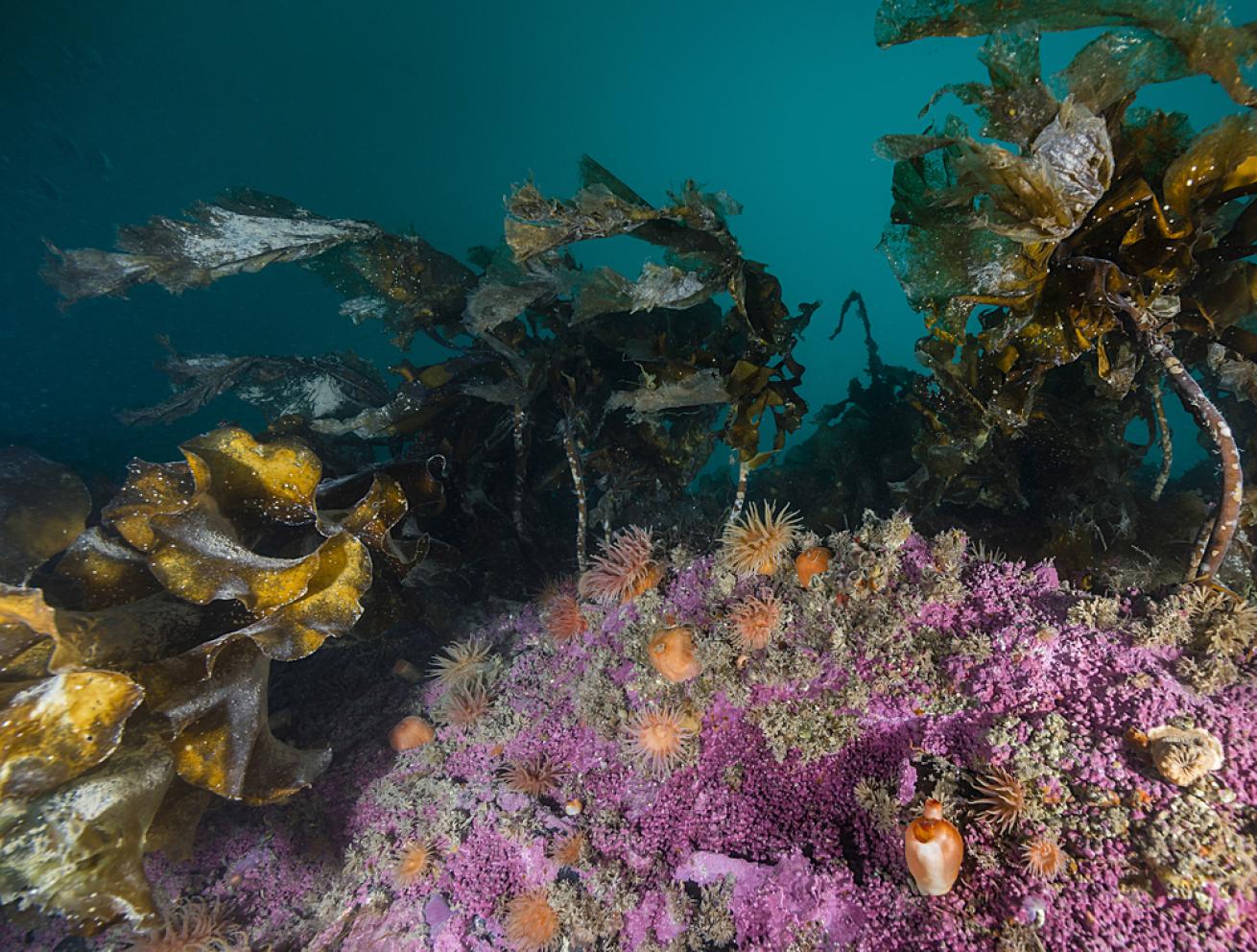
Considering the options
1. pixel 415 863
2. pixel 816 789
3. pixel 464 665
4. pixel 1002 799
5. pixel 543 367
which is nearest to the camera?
pixel 1002 799

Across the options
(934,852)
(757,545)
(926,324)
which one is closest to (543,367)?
(757,545)

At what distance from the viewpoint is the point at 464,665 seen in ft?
12.1

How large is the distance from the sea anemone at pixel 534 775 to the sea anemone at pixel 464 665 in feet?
2.28

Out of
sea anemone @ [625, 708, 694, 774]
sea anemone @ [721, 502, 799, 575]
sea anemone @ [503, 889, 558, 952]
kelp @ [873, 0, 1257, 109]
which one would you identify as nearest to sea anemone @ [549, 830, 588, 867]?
sea anemone @ [503, 889, 558, 952]

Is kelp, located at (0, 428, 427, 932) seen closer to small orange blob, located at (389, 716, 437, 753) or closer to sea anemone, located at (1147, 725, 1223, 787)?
small orange blob, located at (389, 716, 437, 753)

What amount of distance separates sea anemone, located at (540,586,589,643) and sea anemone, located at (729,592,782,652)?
3.61ft

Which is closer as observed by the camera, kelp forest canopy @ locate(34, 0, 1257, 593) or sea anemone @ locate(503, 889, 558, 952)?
kelp forest canopy @ locate(34, 0, 1257, 593)

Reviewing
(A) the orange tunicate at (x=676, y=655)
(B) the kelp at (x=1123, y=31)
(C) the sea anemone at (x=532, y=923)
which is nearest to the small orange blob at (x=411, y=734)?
(C) the sea anemone at (x=532, y=923)

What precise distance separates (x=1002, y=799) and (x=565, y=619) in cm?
243

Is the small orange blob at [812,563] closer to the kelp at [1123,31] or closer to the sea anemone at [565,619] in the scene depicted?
the sea anemone at [565,619]

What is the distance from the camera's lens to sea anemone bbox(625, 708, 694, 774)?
2814 millimetres

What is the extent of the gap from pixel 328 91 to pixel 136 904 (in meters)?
99.9

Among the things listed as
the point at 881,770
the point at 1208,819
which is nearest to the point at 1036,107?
the point at 1208,819

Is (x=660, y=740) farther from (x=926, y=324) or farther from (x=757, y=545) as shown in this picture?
(x=926, y=324)
